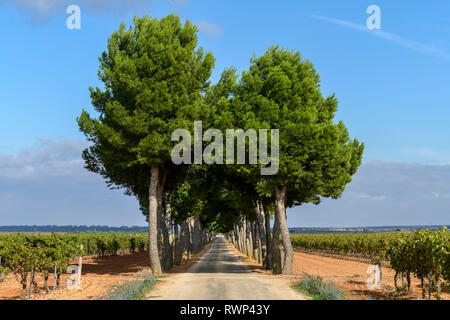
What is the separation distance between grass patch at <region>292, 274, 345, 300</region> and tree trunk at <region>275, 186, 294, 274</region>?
7.29 meters

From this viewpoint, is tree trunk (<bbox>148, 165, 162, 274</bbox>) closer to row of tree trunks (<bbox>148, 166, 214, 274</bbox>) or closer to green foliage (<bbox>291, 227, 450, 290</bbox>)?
row of tree trunks (<bbox>148, 166, 214, 274</bbox>)

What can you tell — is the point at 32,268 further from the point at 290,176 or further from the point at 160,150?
the point at 290,176

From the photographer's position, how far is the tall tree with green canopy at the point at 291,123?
26.1 m

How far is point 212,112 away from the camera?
28.4 meters

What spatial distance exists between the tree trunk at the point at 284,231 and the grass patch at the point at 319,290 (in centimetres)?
729

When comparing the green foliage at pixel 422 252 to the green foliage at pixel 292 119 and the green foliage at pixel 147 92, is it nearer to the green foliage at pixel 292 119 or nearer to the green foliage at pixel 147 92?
the green foliage at pixel 292 119

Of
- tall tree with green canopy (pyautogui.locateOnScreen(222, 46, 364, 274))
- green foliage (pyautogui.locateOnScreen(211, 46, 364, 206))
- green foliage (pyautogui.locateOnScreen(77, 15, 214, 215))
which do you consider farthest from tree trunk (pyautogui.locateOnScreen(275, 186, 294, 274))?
green foliage (pyautogui.locateOnScreen(77, 15, 214, 215))

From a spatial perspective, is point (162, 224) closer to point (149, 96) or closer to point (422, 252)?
point (149, 96)

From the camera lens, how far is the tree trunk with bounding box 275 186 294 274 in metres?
27.3

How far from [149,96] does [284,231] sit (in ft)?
39.4

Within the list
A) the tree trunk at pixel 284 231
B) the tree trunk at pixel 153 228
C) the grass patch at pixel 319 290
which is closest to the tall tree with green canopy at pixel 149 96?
the tree trunk at pixel 153 228

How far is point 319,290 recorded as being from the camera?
16.6 m

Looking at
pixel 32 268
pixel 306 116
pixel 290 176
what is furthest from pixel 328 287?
pixel 32 268
